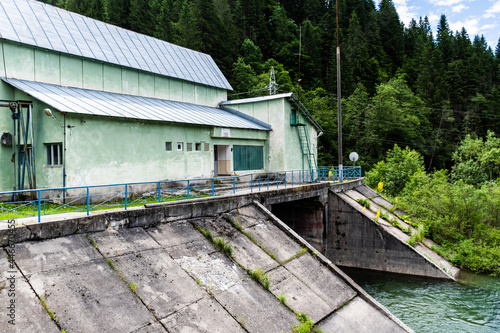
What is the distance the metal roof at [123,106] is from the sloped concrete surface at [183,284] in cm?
638

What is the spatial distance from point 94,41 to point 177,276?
1587 cm

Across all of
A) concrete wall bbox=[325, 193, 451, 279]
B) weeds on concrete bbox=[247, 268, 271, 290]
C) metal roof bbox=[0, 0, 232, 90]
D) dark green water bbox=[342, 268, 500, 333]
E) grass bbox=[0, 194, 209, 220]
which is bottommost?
dark green water bbox=[342, 268, 500, 333]

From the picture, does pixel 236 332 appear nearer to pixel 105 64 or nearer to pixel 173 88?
pixel 105 64

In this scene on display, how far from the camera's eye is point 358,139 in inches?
1969

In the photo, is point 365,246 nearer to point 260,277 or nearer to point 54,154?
point 260,277

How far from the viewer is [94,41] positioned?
63.7 feet

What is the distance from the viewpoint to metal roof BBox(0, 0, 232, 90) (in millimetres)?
16188

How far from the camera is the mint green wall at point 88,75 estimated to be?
15.4m

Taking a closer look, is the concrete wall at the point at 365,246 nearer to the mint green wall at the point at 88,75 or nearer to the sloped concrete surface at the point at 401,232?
the sloped concrete surface at the point at 401,232

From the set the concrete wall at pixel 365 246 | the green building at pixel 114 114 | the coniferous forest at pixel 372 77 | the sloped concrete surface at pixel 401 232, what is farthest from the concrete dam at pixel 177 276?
the coniferous forest at pixel 372 77

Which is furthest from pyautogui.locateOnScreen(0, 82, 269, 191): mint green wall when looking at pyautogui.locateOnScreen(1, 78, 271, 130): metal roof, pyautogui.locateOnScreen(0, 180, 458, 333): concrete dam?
pyautogui.locateOnScreen(0, 180, 458, 333): concrete dam

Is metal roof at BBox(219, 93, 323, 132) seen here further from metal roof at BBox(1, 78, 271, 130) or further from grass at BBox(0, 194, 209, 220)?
grass at BBox(0, 194, 209, 220)

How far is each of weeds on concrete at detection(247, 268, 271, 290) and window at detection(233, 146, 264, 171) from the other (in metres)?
11.2

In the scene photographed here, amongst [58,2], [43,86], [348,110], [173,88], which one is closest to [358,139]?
[348,110]
